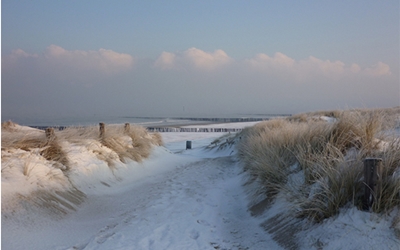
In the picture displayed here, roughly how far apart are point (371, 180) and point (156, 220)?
12.1 feet

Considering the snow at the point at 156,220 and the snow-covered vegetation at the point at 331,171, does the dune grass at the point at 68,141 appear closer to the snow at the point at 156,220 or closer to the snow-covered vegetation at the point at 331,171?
the snow at the point at 156,220

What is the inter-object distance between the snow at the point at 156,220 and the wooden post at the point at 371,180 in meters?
0.22

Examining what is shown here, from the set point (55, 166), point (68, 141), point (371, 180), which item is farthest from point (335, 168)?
point (68, 141)

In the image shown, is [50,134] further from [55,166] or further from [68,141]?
[55,166]

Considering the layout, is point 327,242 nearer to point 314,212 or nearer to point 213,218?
point 314,212

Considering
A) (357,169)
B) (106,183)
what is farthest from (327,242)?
(106,183)

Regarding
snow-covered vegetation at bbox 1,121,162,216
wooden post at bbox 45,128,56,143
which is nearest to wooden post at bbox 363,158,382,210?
snow-covered vegetation at bbox 1,121,162,216

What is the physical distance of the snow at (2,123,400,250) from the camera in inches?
179

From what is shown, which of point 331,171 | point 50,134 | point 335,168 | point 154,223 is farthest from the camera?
point 50,134

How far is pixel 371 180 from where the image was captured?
454cm

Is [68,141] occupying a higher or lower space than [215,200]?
higher

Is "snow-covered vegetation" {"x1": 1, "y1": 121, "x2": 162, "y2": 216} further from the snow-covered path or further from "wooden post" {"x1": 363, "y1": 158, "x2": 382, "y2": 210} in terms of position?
"wooden post" {"x1": 363, "y1": 158, "x2": 382, "y2": 210}

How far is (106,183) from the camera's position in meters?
9.56

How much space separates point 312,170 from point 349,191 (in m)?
0.98
